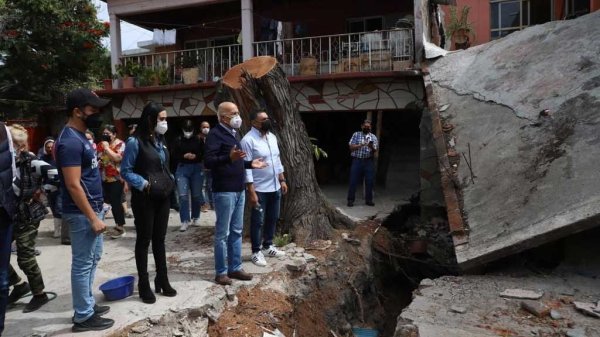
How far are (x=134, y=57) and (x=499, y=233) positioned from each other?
1123 centimetres

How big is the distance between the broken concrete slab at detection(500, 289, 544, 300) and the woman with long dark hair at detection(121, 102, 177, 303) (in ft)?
9.48

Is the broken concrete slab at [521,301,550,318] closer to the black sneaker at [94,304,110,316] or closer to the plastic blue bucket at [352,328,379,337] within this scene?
the plastic blue bucket at [352,328,379,337]

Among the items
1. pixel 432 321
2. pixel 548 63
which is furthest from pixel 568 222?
pixel 548 63

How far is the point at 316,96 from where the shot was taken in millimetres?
Answer: 10383

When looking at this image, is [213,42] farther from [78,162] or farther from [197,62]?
[78,162]

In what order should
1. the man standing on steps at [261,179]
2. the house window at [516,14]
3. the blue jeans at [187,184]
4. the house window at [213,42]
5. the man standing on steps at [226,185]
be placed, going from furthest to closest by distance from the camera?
the house window at [213,42], the house window at [516,14], the blue jeans at [187,184], the man standing on steps at [261,179], the man standing on steps at [226,185]

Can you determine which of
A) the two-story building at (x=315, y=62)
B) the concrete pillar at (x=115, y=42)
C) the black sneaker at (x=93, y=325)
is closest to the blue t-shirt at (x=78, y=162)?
the black sneaker at (x=93, y=325)

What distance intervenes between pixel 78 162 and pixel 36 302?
1.54 metres

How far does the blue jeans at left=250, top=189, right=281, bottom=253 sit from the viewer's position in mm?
4902

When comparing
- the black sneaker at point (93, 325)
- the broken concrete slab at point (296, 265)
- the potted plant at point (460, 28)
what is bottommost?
the broken concrete slab at point (296, 265)

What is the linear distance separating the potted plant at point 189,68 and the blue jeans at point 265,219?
7.13m

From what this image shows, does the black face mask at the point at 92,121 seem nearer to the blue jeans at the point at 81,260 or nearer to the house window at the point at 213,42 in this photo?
the blue jeans at the point at 81,260

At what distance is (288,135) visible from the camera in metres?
5.90

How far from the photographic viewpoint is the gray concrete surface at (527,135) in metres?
4.20
